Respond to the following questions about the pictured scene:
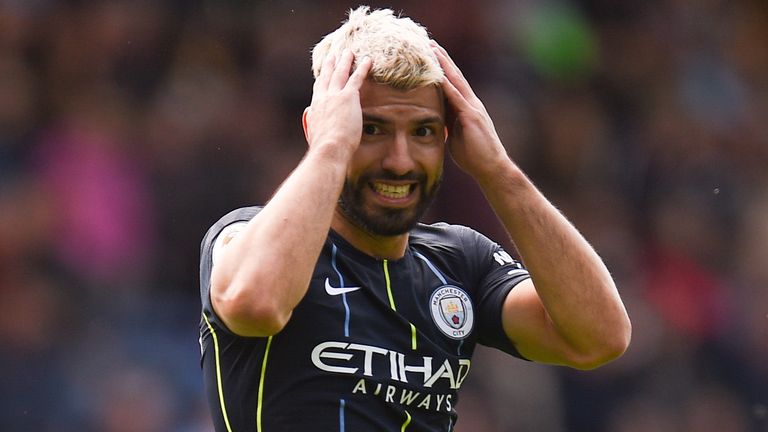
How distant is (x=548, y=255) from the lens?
3.70m

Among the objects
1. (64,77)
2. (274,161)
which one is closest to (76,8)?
(64,77)

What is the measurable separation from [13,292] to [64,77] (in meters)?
1.47

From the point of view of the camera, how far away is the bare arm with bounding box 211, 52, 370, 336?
10.8 feet

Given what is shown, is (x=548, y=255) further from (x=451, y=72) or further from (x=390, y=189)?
(x=451, y=72)

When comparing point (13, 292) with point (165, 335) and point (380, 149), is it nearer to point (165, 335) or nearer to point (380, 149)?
point (165, 335)

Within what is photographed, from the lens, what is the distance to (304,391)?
349cm

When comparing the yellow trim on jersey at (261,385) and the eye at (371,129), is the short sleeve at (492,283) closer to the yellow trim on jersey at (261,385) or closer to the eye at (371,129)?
the eye at (371,129)

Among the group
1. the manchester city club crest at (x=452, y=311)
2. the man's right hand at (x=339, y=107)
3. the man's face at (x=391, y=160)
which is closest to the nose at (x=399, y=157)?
the man's face at (x=391, y=160)

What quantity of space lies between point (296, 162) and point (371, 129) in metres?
4.48

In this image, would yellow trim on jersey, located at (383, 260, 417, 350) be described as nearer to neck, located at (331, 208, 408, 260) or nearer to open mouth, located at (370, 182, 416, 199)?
neck, located at (331, 208, 408, 260)

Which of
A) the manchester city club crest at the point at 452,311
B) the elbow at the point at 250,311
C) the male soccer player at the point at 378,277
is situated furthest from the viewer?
the manchester city club crest at the point at 452,311

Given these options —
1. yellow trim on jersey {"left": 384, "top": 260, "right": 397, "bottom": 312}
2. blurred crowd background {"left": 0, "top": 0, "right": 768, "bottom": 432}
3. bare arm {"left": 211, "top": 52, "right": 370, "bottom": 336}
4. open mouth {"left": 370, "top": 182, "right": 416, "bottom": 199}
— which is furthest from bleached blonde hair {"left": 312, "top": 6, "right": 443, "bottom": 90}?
blurred crowd background {"left": 0, "top": 0, "right": 768, "bottom": 432}

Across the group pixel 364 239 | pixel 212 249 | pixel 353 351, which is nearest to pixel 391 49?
pixel 364 239

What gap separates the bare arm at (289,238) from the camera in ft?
10.8
